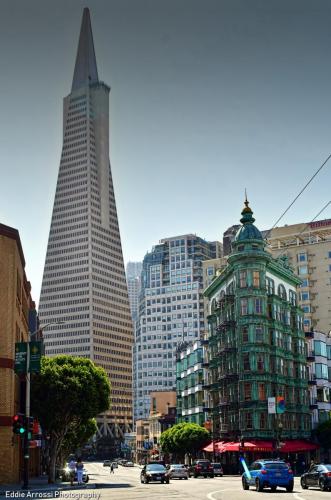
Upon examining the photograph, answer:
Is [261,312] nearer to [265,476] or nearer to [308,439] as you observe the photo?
[308,439]

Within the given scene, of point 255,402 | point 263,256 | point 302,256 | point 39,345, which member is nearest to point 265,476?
point 39,345

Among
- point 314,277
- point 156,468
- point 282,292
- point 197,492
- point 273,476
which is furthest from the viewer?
Result: point 314,277

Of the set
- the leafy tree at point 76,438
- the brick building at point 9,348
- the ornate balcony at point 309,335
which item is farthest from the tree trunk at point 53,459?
the ornate balcony at point 309,335

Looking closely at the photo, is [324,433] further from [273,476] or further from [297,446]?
[273,476]

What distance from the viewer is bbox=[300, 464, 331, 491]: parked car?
3653 centimetres

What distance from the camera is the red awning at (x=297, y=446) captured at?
7938 cm

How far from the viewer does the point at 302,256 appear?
138750 mm

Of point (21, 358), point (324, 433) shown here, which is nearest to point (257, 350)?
point (324, 433)

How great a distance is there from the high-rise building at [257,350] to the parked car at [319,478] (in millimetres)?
37224

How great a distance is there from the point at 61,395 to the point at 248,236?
38478 millimetres

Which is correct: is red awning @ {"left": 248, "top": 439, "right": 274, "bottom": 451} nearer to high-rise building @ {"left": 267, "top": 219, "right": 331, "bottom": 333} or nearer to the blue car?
the blue car

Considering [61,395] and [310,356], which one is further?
[310,356]

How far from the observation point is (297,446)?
81.2 m

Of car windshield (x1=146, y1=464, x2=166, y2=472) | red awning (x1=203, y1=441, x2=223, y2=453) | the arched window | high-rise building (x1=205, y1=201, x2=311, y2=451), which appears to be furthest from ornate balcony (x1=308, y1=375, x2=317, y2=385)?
car windshield (x1=146, y1=464, x2=166, y2=472)
